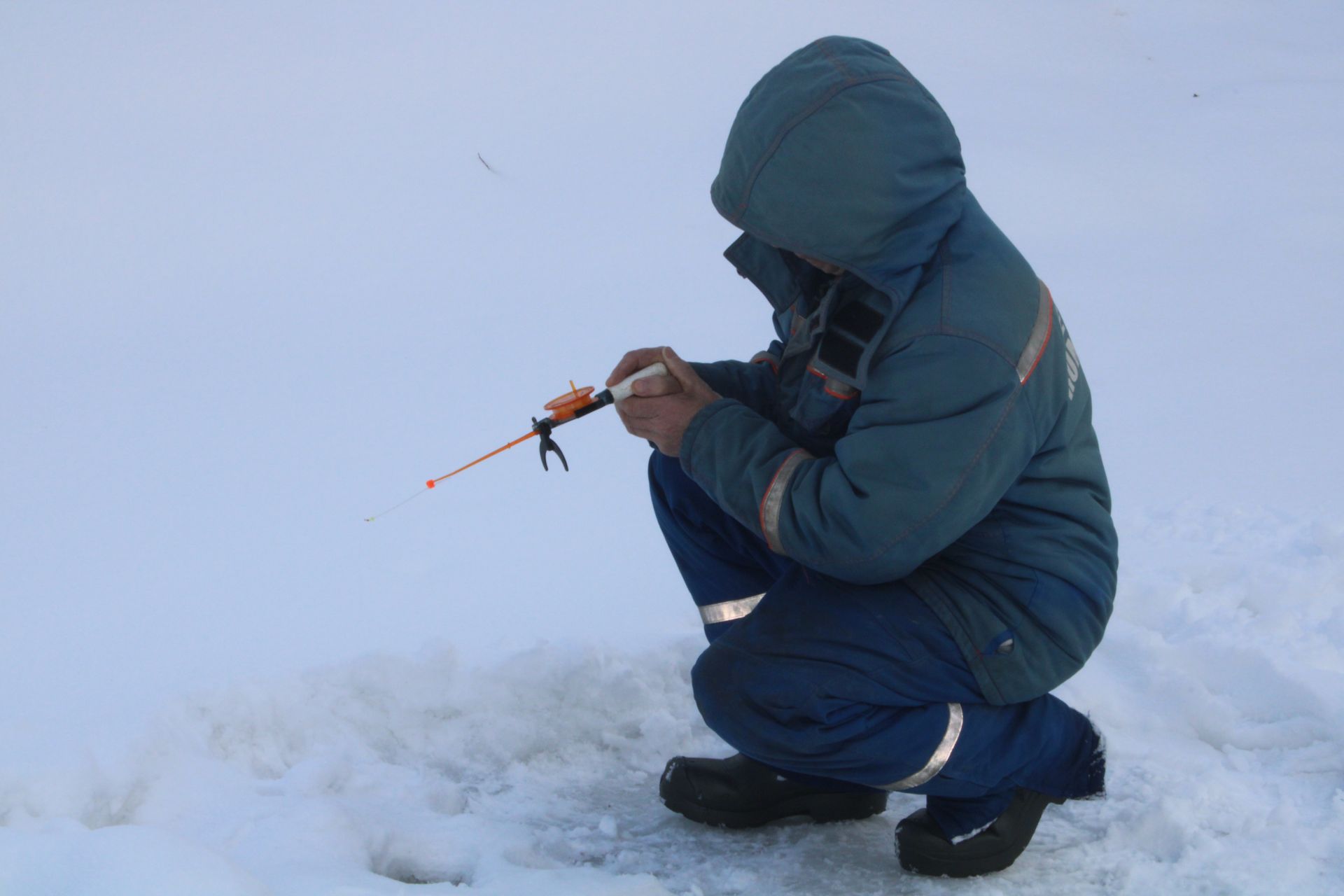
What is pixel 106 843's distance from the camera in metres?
1.15

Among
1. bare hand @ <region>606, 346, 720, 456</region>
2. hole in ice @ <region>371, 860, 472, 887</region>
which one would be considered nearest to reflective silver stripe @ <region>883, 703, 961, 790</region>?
bare hand @ <region>606, 346, 720, 456</region>

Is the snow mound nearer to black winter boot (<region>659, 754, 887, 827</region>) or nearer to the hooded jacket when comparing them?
black winter boot (<region>659, 754, 887, 827</region>)

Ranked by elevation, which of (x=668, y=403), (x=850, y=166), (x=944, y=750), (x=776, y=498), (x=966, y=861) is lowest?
(x=966, y=861)

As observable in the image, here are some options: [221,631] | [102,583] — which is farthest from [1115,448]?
[102,583]

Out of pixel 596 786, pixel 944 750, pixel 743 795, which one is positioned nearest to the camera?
pixel 944 750

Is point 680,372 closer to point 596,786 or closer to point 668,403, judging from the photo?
point 668,403

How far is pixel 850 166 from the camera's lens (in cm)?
134

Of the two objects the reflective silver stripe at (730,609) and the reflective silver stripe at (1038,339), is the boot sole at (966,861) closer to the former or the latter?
the reflective silver stripe at (730,609)

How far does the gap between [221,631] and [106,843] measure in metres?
1.20

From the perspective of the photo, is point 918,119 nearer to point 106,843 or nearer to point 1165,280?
point 106,843

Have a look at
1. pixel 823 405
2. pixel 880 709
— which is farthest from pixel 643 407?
pixel 880 709

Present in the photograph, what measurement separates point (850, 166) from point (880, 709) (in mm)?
687

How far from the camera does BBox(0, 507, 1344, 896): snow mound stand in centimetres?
144

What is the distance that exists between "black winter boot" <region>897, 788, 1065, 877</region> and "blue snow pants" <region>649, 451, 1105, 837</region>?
0.05 ft
